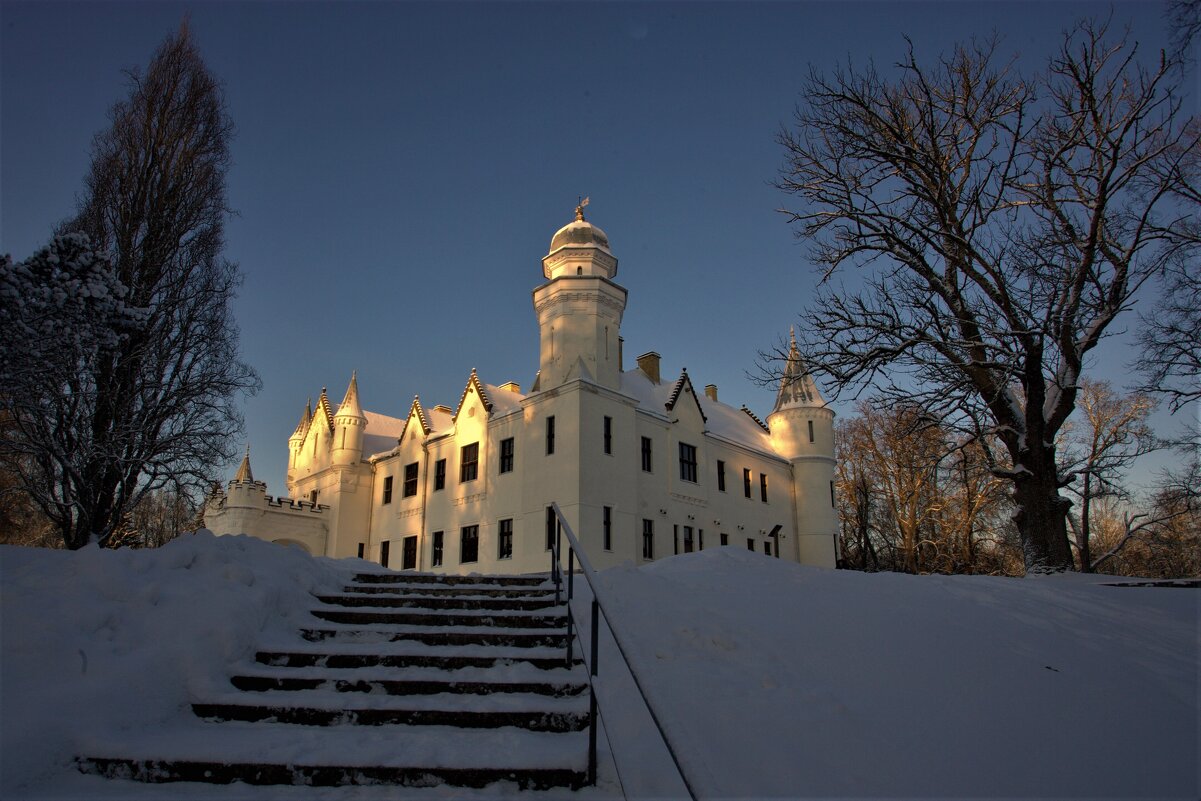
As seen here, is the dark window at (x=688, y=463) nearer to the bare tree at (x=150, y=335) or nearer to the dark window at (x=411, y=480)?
the dark window at (x=411, y=480)

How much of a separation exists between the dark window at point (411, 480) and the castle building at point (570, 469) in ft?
0.26

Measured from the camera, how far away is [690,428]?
31.8m

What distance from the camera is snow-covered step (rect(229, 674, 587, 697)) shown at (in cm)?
563

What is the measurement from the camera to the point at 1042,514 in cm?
1323

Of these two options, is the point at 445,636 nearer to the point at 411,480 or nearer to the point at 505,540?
the point at 505,540

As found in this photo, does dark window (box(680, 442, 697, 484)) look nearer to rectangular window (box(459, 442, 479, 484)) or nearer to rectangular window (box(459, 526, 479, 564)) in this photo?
rectangular window (box(459, 442, 479, 484))

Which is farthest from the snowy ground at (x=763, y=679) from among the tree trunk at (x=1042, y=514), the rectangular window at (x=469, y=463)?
the rectangular window at (x=469, y=463)

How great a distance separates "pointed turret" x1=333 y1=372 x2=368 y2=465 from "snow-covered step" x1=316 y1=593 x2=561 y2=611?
31.1 metres

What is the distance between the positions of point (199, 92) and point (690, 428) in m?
21.8

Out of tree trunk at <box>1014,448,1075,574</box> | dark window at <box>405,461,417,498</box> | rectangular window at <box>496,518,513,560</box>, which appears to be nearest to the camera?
tree trunk at <box>1014,448,1075,574</box>

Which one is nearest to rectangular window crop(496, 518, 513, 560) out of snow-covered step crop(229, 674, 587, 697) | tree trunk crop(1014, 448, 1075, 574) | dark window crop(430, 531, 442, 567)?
dark window crop(430, 531, 442, 567)

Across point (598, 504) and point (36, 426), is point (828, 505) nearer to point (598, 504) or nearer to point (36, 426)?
point (598, 504)

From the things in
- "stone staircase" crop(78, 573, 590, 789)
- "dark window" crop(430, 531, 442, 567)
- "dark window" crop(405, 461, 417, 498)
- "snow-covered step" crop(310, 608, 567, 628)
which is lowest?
"stone staircase" crop(78, 573, 590, 789)

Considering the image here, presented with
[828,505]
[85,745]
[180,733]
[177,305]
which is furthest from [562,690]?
[828,505]
